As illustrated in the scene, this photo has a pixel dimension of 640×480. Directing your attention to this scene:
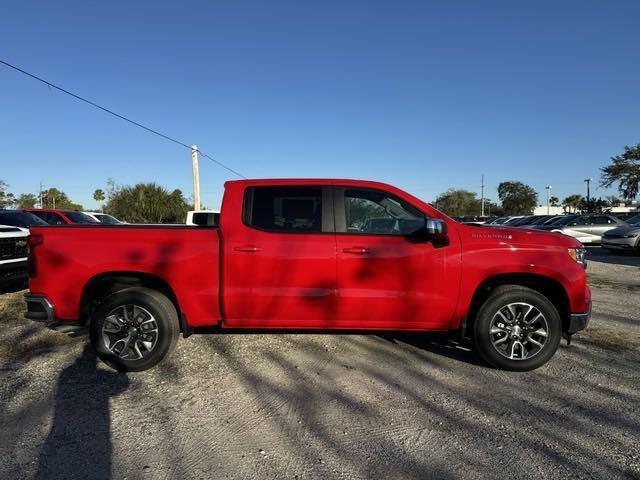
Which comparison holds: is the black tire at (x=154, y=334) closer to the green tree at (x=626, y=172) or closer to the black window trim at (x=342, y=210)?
the black window trim at (x=342, y=210)

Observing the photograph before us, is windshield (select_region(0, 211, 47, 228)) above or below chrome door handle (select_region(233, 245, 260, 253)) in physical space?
above

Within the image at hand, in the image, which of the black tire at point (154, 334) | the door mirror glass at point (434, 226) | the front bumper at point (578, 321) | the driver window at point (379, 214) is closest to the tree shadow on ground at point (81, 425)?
the black tire at point (154, 334)

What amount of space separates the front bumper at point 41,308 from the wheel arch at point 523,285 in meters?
4.13

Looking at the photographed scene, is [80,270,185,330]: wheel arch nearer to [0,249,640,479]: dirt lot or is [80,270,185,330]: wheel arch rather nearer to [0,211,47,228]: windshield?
[0,249,640,479]: dirt lot

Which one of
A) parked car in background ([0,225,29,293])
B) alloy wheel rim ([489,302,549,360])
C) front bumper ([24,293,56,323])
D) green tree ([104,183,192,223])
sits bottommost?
alloy wheel rim ([489,302,549,360])

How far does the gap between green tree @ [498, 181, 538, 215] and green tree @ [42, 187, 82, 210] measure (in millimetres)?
88858

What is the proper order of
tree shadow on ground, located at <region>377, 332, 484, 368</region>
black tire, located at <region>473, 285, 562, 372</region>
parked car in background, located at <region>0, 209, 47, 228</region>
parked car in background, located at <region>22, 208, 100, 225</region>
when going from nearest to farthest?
1. black tire, located at <region>473, 285, 562, 372</region>
2. tree shadow on ground, located at <region>377, 332, 484, 368</region>
3. parked car in background, located at <region>0, 209, 47, 228</region>
4. parked car in background, located at <region>22, 208, 100, 225</region>

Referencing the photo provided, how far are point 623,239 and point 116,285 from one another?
57.4 feet

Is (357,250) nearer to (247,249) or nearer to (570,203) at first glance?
(247,249)

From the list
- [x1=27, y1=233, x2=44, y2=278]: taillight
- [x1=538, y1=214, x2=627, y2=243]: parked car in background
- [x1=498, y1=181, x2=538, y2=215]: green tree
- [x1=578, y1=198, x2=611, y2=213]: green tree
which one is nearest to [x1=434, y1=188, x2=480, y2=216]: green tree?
[x1=498, y1=181, x2=538, y2=215]: green tree

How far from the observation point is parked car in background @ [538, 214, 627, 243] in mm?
20156

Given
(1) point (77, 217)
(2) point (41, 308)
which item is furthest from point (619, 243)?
(1) point (77, 217)

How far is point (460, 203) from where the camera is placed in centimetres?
9362

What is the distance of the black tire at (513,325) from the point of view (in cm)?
446
